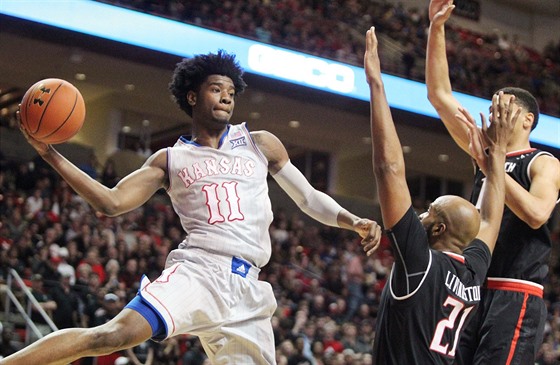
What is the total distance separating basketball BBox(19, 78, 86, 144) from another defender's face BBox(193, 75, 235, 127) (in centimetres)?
→ 68

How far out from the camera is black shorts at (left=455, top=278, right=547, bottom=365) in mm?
4223

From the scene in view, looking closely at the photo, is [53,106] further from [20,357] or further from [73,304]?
[73,304]

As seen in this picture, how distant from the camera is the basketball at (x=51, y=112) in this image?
4.24 metres

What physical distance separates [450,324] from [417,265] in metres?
0.31

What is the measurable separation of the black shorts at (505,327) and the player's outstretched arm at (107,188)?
187cm

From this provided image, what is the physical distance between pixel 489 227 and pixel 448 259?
48 centimetres

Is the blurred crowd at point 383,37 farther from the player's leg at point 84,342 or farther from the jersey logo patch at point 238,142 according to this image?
the player's leg at point 84,342

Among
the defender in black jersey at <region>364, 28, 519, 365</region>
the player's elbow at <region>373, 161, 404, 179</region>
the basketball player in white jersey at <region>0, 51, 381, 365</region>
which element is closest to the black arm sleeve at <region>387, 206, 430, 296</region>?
the defender in black jersey at <region>364, 28, 519, 365</region>

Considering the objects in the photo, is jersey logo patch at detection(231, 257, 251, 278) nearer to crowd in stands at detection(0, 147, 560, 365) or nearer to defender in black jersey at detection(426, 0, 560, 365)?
defender in black jersey at detection(426, 0, 560, 365)

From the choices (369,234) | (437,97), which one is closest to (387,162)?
(369,234)

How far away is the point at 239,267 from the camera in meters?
4.49

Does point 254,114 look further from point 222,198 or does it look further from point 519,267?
point 519,267

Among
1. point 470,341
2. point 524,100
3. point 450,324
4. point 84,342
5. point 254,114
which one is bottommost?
point 84,342

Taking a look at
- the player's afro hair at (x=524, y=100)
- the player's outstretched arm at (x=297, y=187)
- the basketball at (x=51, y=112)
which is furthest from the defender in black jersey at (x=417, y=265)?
the basketball at (x=51, y=112)
